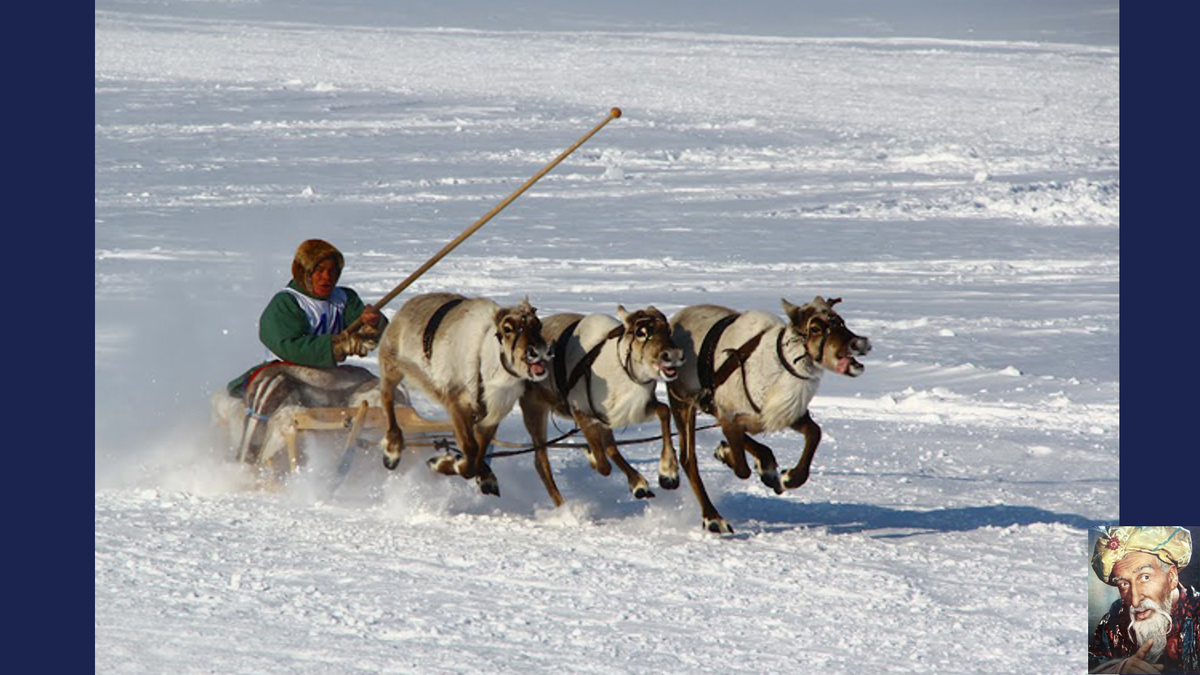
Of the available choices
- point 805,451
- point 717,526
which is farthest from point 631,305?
point 805,451

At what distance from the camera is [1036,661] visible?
20.1 feet

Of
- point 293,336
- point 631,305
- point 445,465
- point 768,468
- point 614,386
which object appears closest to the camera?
point 614,386

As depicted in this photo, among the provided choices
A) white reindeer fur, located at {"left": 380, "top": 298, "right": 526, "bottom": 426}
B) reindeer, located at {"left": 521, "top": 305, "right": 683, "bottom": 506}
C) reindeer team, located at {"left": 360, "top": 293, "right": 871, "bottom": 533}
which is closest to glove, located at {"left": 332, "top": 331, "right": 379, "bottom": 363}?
reindeer team, located at {"left": 360, "top": 293, "right": 871, "bottom": 533}

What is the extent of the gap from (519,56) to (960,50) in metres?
12.8

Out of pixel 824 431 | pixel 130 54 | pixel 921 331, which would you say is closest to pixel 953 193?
pixel 921 331

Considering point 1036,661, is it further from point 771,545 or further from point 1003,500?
point 1003,500

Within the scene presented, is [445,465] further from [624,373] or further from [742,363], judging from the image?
[742,363]

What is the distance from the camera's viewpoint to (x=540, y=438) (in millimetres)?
8352

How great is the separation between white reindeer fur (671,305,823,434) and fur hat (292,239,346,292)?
196cm

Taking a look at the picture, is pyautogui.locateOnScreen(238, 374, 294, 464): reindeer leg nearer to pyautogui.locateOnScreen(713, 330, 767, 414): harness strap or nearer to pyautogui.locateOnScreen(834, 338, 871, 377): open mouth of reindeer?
pyautogui.locateOnScreen(713, 330, 767, 414): harness strap

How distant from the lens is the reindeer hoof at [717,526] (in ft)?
26.4

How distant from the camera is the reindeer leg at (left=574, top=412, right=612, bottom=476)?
7898 mm

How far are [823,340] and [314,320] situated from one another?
283 cm
